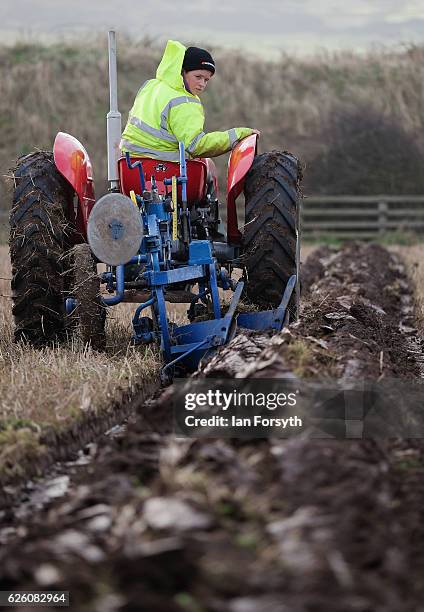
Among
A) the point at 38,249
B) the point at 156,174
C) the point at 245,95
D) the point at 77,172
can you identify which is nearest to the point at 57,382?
the point at 38,249

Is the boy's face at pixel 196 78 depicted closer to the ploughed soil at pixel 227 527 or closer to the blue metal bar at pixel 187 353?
the blue metal bar at pixel 187 353

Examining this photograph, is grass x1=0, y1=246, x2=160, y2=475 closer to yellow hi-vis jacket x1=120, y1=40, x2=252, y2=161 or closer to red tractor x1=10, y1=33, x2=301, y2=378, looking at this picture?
red tractor x1=10, y1=33, x2=301, y2=378

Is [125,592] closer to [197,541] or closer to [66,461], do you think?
[197,541]

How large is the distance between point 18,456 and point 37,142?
23.2m

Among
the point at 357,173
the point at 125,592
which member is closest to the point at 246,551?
the point at 125,592

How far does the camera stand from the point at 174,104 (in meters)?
6.91

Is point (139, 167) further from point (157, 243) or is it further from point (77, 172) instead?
point (77, 172)

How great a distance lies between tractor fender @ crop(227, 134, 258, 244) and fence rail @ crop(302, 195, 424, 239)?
55.2 ft

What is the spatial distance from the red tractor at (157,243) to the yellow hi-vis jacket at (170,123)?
98 mm

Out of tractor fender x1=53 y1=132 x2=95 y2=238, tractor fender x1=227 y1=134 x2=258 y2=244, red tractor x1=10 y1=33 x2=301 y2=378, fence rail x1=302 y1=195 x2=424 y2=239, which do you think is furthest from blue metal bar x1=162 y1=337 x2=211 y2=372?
fence rail x1=302 y1=195 x2=424 y2=239

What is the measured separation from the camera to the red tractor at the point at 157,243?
6512mm

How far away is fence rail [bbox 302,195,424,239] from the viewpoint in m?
24.8

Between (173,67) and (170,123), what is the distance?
376 mm

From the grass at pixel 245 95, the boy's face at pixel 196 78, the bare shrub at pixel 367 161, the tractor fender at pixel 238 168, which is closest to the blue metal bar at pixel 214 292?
the tractor fender at pixel 238 168
